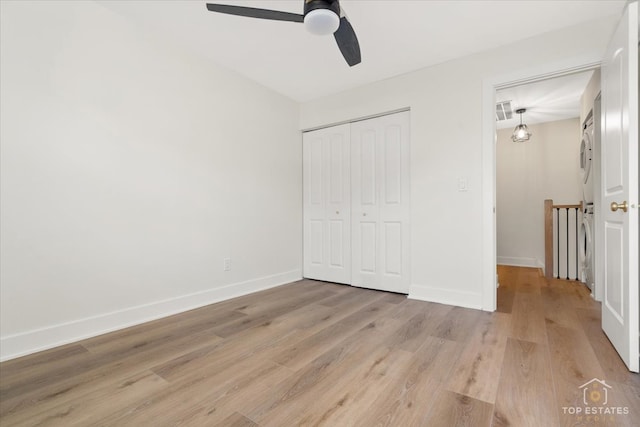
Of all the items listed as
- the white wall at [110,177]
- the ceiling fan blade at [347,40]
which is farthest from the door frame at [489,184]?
the white wall at [110,177]

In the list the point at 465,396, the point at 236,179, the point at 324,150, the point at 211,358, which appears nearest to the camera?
the point at 465,396

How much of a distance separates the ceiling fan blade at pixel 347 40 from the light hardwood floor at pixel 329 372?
1.95 metres

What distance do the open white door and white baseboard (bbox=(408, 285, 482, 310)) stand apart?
2.88ft

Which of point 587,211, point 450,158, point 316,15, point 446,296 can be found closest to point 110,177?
point 316,15

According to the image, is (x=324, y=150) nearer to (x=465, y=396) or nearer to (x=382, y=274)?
(x=382, y=274)

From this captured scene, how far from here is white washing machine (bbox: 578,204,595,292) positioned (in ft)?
11.2

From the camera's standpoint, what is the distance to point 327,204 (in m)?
3.86

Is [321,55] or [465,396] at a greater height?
[321,55]

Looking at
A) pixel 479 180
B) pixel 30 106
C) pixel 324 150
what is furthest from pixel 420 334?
pixel 30 106

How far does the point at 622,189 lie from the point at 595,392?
1.13 m

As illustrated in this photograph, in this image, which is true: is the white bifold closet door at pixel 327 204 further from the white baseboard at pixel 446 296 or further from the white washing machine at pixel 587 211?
the white washing machine at pixel 587 211

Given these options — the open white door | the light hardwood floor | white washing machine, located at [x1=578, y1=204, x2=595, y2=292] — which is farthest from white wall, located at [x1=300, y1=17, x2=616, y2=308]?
white washing machine, located at [x1=578, y1=204, x2=595, y2=292]

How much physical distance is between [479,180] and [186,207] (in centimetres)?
274

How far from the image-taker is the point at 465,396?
139 cm
